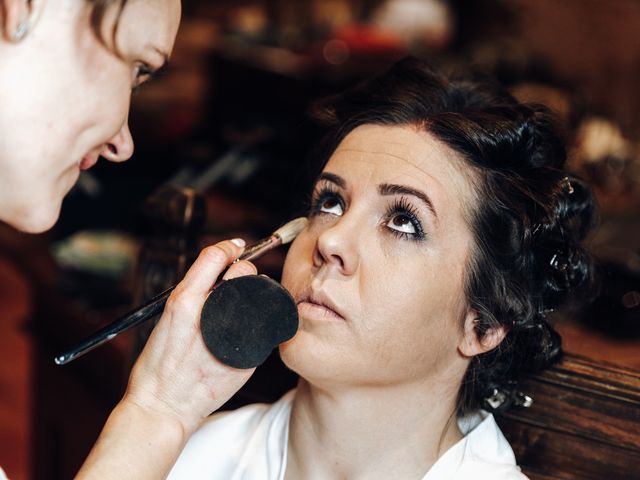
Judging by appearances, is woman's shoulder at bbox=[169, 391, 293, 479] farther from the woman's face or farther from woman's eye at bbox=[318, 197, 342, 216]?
the woman's face

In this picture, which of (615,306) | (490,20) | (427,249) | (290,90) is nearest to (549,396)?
(427,249)

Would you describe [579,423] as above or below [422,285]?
below

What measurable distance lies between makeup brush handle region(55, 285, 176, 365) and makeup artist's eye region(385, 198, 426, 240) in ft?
1.10

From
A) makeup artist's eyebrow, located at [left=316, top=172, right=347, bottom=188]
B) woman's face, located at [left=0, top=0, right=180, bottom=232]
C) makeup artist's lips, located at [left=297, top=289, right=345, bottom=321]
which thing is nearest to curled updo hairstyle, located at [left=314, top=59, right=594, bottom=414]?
makeup artist's eyebrow, located at [left=316, top=172, right=347, bottom=188]

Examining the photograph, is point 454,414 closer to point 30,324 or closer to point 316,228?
point 316,228

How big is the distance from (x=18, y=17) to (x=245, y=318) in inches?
17.7

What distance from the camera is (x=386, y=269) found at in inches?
51.4

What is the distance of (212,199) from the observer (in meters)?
5.05

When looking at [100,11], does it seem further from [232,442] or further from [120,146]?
[232,442]

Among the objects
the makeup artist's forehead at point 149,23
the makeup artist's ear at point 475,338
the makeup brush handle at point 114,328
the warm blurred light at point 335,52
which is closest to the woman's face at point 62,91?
the makeup artist's forehead at point 149,23

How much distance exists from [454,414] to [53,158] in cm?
74

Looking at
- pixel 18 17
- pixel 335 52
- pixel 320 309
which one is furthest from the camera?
pixel 335 52

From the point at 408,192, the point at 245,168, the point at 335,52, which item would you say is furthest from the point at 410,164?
the point at 335,52

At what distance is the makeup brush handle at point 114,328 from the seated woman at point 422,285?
7.6 inches
